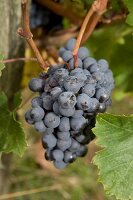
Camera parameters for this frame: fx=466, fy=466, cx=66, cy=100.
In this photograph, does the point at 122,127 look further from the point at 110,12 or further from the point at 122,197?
the point at 110,12

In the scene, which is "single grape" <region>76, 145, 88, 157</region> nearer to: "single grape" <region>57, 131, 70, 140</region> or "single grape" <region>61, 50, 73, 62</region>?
"single grape" <region>57, 131, 70, 140</region>

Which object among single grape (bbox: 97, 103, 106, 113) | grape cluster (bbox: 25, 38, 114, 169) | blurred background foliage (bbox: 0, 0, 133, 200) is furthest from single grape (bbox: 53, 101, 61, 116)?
blurred background foliage (bbox: 0, 0, 133, 200)

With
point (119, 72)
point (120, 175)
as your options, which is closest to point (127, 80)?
point (119, 72)

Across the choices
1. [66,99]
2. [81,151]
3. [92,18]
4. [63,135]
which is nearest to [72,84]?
[66,99]

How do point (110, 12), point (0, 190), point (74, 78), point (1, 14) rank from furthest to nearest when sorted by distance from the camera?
point (0, 190) < point (110, 12) < point (1, 14) < point (74, 78)

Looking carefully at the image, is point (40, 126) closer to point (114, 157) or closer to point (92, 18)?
point (114, 157)

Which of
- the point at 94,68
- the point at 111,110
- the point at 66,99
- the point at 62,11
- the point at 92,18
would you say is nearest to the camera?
the point at 66,99
